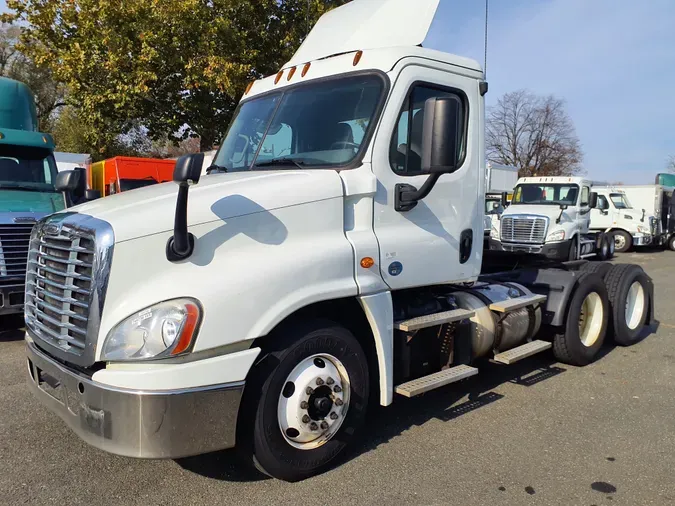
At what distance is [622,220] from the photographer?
21984mm

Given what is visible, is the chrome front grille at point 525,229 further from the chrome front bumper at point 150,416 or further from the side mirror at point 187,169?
the side mirror at point 187,169

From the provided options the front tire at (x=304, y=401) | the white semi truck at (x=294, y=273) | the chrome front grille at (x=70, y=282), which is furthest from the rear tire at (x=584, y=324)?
the chrome front grille at (x=70, y=282)

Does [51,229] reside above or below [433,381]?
above

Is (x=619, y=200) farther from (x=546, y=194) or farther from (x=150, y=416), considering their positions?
(x=150, y=416)

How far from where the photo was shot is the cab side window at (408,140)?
12.6ft

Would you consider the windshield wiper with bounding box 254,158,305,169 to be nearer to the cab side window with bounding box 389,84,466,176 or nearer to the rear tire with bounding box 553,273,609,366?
the cab side window with bounding box 389,84,466,176

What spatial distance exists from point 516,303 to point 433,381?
4.49 feet

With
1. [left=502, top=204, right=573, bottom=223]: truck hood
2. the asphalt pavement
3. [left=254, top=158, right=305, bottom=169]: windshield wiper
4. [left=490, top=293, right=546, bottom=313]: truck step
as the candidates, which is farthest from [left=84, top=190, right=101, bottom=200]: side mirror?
[left=502, top=204, right=573, bottom=223]: truck hood

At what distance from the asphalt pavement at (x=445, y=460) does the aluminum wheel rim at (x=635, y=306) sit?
5.64 ft

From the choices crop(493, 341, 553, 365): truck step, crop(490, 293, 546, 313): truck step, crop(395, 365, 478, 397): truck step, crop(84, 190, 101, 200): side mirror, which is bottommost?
crop(493, 341, 553, 365): truck step

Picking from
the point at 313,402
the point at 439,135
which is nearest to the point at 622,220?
the point at 439,135

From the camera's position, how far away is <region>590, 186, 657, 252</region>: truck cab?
2166cm

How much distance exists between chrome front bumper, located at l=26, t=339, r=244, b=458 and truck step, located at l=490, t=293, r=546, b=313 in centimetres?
257

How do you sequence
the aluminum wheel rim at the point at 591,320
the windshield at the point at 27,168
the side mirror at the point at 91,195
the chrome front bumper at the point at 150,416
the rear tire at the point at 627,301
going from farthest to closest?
the windshield at the point at 27,168 → the rear tire at the point at 627,301 → the aluminum wheel rim at the point at 591,320 → the side mirror at the point at 91,195 → the chrome front bumper at the point at 150,416
